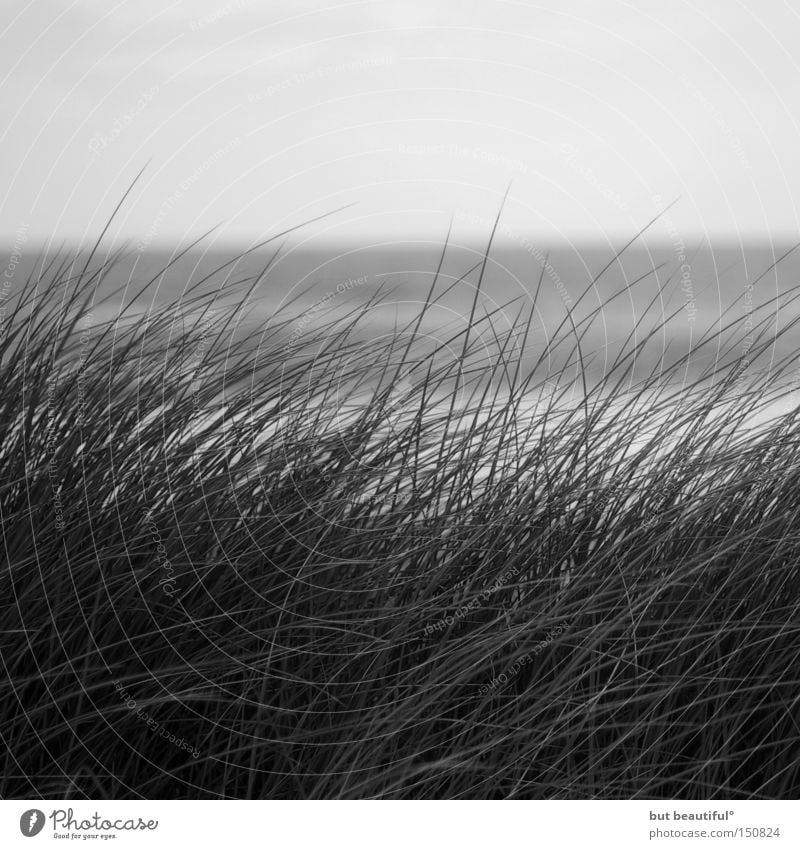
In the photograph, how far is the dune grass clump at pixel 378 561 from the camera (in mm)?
1435

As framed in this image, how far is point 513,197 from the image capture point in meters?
1.75

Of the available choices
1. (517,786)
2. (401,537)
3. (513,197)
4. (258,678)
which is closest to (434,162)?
(513,197)

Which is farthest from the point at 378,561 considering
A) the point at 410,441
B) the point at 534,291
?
the point at 534,291

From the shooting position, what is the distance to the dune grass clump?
1.43m

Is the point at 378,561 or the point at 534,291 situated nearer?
the point at 378,561
